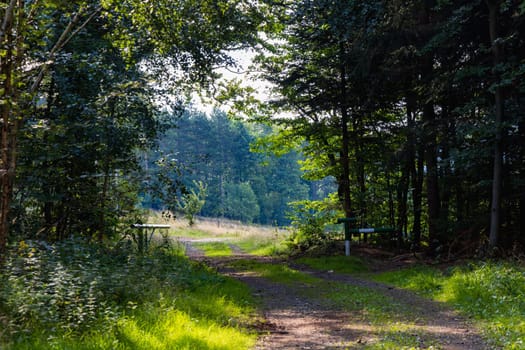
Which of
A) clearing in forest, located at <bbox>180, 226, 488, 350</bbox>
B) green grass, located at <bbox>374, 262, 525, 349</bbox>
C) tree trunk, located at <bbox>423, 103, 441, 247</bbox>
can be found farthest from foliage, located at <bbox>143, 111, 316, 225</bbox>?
green grass, located at <bbox>374, 262, 525, 349</bbox>

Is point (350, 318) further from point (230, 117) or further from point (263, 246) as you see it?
point (263, 246)

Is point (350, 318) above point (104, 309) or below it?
below

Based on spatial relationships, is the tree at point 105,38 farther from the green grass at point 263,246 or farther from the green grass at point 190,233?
the green grass at point 190,233

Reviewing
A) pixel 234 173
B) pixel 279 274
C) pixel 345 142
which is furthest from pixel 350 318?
pixel 234 173

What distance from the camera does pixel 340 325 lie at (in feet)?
22.8

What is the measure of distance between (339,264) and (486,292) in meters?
6.93

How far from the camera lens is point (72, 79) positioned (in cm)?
1141

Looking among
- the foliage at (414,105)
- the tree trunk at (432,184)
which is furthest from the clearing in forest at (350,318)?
the foliage at (414,105)

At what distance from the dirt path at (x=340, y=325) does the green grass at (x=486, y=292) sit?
0.92 ft

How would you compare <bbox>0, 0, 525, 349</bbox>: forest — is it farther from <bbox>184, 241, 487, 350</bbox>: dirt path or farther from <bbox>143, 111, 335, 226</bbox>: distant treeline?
<bbox>143, 111, 335, 226</bbox>: distant treeline

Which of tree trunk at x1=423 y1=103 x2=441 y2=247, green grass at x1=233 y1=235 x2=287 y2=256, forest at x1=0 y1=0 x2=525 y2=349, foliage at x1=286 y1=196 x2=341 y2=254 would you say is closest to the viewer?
forest at x1=0 y1=0 x2=525 y2=349

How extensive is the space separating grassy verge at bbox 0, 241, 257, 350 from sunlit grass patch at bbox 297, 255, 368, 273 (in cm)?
669

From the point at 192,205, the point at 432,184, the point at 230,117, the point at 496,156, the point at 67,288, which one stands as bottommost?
the point at 67,288

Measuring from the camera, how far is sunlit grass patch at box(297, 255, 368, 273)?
14445mm
